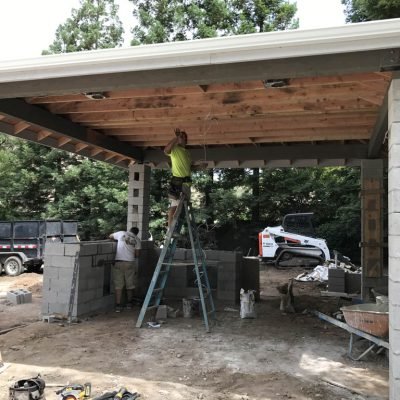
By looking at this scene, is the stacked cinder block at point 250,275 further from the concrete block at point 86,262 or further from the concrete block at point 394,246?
the concrete block at point 394,246

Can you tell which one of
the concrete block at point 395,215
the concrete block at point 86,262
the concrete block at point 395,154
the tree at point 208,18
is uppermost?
the tree at point 208,18

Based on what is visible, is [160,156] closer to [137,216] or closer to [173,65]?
[137,216]

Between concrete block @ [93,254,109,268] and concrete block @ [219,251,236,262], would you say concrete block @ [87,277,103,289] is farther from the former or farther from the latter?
concrete block @ [219,251,236,262]

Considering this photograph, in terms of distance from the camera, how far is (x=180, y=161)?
734 centimetres

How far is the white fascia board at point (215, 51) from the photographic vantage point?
3.59 meters

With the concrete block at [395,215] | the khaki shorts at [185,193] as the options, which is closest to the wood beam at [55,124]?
the khaki shorts at [185,193]

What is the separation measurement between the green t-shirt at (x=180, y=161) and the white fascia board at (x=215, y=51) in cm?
300

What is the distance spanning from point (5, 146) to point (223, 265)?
21.6 m

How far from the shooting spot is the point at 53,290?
7.40 meters

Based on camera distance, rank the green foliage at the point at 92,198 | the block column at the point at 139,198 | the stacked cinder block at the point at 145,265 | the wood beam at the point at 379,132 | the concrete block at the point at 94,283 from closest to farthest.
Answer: the wood beam at the point at 379,132, the concrete block at the point at 94,283, the stacked cinder block at the point at 145,265, the block column at the point at 139,198, the green foliage at the point at 92,198

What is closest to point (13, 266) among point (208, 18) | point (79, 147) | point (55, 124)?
point (79, 147)

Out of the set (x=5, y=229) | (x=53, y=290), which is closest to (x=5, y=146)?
(x=5, y=229)

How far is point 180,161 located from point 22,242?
374 inches

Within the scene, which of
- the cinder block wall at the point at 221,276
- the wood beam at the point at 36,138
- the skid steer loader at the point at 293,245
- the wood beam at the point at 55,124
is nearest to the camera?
the wood beam at the point at 55,124
